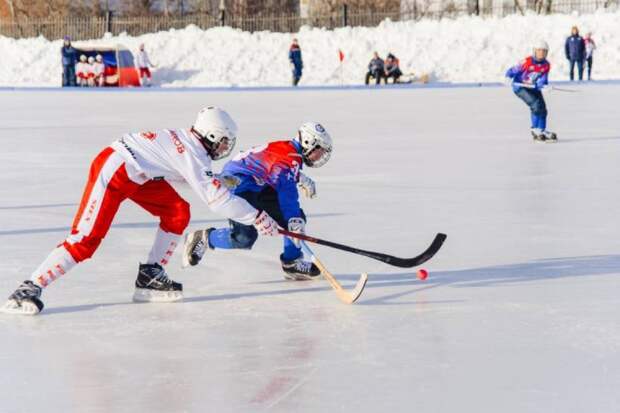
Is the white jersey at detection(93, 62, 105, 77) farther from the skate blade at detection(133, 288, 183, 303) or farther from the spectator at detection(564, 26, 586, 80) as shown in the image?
the skate blade at detection(133, 288, 183, 303)

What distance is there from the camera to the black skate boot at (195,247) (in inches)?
215

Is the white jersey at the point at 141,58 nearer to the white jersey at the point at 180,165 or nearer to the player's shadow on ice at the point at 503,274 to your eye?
the player's shadow on ice at the point at 503,274

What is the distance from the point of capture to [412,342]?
419 centimetres

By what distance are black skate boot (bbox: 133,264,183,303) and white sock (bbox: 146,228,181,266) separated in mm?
62

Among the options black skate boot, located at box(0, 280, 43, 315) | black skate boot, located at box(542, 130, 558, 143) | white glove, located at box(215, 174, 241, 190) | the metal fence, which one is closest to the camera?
black skate boot, located at box(0, 280, 43, 315)

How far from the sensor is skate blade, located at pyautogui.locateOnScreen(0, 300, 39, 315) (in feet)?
15.2

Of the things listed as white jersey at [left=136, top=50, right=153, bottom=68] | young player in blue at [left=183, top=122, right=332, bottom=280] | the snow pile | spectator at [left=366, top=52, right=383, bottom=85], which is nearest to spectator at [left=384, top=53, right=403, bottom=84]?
spectator at [left=366, top=52, right=383, bottom=85]

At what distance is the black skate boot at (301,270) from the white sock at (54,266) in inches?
44.2

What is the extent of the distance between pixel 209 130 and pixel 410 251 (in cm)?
191

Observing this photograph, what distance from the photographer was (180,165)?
4.53 m

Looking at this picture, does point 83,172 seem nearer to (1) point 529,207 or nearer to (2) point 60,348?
(1) point 529,207

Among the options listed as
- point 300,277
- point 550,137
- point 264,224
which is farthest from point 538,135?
point 264,224

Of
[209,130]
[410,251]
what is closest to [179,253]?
[410,251]

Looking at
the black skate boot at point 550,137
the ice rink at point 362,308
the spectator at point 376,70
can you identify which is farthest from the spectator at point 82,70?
the ice rink at point 362,308
